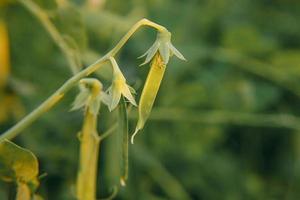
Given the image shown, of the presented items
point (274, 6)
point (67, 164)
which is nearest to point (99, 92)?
point (67, 164)

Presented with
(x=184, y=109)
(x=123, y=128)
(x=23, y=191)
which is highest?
(x=123, y=128)

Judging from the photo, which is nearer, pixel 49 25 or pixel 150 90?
pixel 150 90

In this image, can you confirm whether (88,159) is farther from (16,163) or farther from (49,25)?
(49,25)

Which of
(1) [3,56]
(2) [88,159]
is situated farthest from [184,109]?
(2) [88,159]

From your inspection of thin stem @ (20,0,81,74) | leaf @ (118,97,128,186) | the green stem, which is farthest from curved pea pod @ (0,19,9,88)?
leaf @ (118,97,128,186)

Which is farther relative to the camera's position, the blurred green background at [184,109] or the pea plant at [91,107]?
the blurred green background at [184,109]

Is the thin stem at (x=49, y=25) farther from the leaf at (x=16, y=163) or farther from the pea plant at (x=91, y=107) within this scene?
the leaf at (x=16, y=163)

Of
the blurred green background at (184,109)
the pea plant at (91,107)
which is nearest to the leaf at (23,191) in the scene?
the pea plant at (91,107)

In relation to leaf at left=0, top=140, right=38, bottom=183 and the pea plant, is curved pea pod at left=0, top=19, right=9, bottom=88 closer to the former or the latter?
the pea plant
